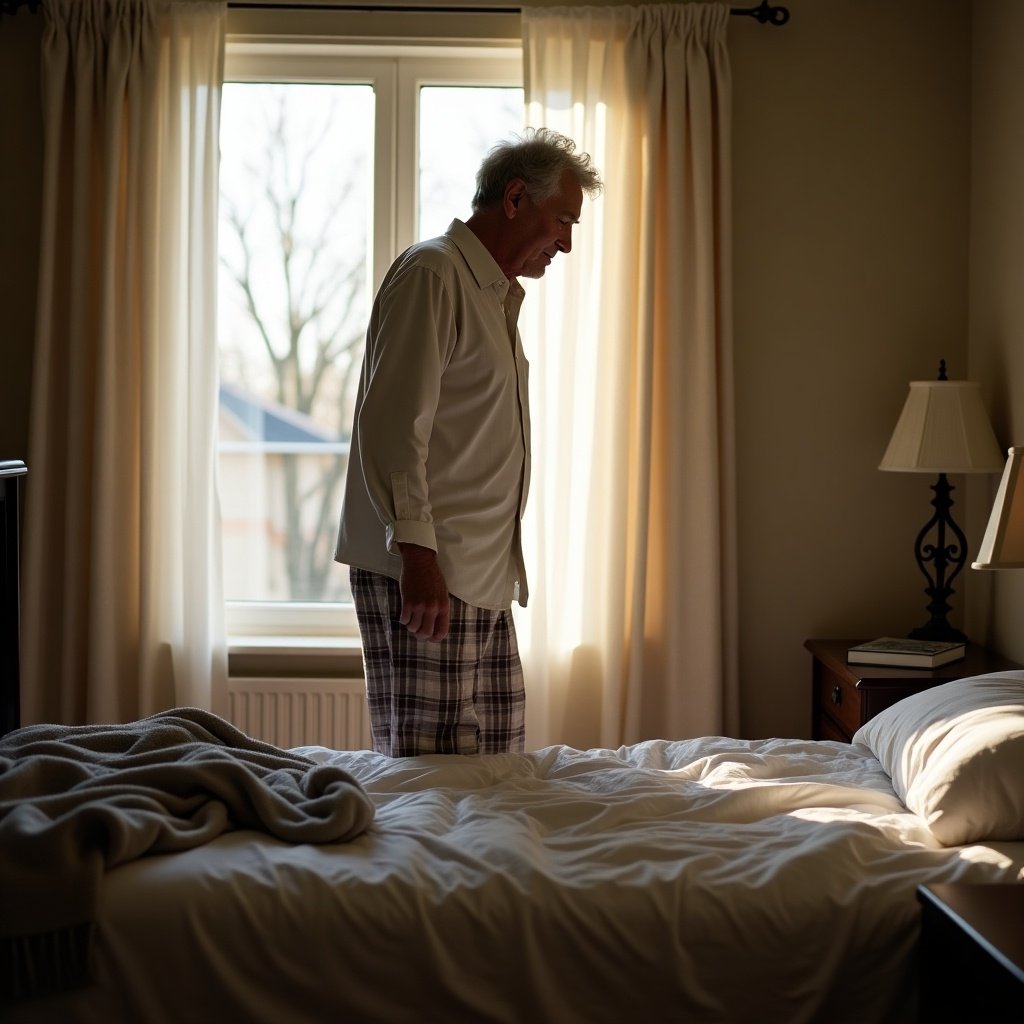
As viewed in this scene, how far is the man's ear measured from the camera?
7.57 feet

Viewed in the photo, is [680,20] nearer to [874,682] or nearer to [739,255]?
[739,255]

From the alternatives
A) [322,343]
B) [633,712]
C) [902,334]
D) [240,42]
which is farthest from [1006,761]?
[240,42]

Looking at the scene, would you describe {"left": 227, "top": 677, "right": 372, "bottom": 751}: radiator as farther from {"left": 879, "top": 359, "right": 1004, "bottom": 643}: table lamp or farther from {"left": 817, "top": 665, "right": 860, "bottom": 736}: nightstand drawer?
{"left": 879, "top": 359, "right": 1004, "bottom": 643}: table lamp

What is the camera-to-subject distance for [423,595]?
2.00 m

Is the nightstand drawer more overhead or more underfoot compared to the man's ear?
more underfoot

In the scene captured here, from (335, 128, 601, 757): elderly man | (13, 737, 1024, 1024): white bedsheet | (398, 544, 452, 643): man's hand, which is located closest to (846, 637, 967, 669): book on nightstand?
(335, 128, 601, 757): elderly man

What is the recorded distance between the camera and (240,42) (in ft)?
11.2

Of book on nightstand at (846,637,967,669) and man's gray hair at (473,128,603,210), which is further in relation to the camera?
book on nightstand at (846,637,967,669)

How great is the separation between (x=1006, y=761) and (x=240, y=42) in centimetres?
284

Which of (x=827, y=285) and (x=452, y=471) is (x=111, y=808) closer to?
(x=452, y=471)

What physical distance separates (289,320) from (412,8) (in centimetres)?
97

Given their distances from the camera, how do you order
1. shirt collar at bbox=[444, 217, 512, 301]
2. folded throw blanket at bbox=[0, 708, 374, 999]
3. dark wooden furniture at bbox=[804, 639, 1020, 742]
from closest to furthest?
1. folded throw blanket at bbox=[0, 708, 374, 999]
2. shirt collar at bbox=[444, 217, 512, 301]
3. dark wooden furniture at bbox=[804, 639, 1020, 742]

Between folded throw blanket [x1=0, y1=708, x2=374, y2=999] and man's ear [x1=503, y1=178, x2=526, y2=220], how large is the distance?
1124 millimetres

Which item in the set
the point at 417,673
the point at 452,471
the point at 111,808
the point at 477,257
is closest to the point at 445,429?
the point at 452,471
